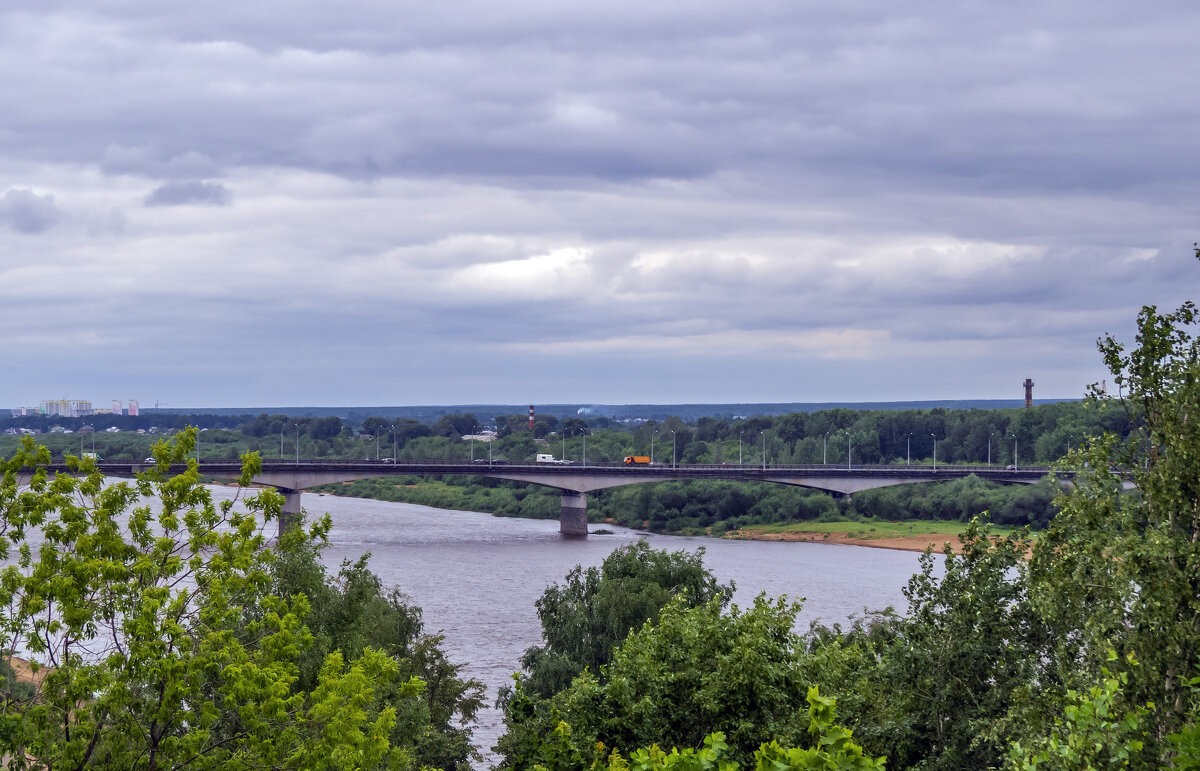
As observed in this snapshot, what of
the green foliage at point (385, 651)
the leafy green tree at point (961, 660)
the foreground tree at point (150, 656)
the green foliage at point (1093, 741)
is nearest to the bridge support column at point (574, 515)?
the green foliage at point (385, 651)

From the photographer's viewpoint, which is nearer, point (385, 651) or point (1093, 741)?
point (1093, 741)

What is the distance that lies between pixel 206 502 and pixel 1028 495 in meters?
75.3

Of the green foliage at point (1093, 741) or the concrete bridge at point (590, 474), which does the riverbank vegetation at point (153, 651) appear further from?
the concrete bridge at point (590, 474)

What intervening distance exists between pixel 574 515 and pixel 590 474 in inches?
155

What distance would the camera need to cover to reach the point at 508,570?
192 ft

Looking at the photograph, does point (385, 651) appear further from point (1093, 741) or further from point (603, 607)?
point (1093, 741)

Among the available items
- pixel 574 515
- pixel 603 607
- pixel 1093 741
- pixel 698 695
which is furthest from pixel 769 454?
pixel 1093 741

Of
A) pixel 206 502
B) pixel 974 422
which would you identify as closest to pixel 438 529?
pixel 974 422

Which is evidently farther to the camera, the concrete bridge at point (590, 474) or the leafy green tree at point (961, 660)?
the concrete bridge at point (590, 474)

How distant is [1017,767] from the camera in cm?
856

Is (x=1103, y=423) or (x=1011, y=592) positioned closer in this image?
(x=1011, y=592)

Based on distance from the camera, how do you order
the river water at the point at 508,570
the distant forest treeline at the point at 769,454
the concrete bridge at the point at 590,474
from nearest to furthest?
the river water at the point at 508,570, the concrete bridge at the point at 590,474, the distant forest treeline at the point at 769,454

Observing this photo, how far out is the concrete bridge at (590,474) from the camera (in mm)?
82188

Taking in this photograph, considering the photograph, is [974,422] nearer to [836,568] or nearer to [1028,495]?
[1028,495]
